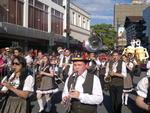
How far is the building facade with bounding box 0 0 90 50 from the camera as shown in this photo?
33656 millimetres

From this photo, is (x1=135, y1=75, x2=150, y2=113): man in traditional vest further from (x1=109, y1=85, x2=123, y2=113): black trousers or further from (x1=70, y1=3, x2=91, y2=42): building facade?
(x1=70, y1=3, x2=91, y2=42): building facade

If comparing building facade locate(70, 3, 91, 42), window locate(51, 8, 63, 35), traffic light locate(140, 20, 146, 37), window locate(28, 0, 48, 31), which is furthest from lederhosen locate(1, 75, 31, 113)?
traffic light locate(140, 20, 146, 37)

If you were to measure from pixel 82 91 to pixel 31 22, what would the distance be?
38.4 metres

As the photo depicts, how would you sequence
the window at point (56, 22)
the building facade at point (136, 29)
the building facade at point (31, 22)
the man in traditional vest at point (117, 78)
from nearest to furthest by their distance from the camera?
the man in traditional vest at point (117, 78)
the building facade at point (31, 22)
the window at point (56, 22)
the building facade at point (136, 29)

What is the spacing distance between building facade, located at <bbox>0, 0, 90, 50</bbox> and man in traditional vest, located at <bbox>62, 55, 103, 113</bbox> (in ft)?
59.4

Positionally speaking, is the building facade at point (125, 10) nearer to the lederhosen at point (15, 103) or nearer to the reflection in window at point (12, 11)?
the reflection in window at point (12, 11)

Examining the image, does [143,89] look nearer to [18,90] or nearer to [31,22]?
[18,90]

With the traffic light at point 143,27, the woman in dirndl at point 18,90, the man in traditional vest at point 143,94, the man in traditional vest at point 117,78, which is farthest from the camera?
the traffic light at point 143,27

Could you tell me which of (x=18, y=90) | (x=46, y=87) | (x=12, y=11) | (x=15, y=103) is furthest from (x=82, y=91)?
(x=12, y=11)

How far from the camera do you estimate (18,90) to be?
21.9ft

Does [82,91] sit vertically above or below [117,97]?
above

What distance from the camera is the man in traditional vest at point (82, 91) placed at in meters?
6.30

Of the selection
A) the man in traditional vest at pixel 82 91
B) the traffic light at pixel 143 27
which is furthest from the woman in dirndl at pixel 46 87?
the traffic light at pixel 143 27

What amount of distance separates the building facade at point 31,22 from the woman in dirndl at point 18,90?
17.6 m
